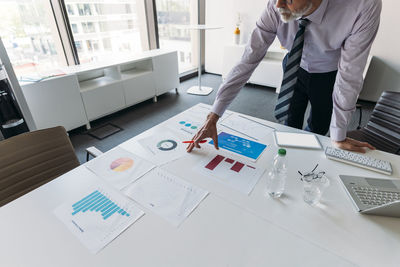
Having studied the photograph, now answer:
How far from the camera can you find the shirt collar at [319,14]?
1.12 metres

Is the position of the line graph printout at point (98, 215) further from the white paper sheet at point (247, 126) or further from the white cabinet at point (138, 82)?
the white cabinet at point (138, 82)

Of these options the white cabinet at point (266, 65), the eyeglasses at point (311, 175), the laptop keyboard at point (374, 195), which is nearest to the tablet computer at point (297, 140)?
the eyeglasses at point (311, 175)

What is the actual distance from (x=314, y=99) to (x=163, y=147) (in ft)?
3.57

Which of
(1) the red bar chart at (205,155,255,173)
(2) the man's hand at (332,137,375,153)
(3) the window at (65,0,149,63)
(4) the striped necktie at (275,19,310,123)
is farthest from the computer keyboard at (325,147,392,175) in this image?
(3) the window at (65,0,149,63)

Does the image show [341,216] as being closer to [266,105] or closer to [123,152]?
[123,152]

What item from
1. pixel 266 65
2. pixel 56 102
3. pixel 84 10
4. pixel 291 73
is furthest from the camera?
pixel 266 65

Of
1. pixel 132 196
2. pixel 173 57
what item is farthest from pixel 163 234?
pixel 173 57

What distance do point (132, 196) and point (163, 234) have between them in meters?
0.22

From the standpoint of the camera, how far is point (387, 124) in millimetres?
1505

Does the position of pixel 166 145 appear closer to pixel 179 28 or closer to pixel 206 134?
pixel 206 134

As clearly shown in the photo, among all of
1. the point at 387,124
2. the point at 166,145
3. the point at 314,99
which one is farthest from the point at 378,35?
the point at 166,145

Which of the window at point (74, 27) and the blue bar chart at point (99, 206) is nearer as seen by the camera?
the blue bar chart at point (99, 206)

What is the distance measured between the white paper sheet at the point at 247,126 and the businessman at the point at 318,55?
0.16 m

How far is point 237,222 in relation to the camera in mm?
775
